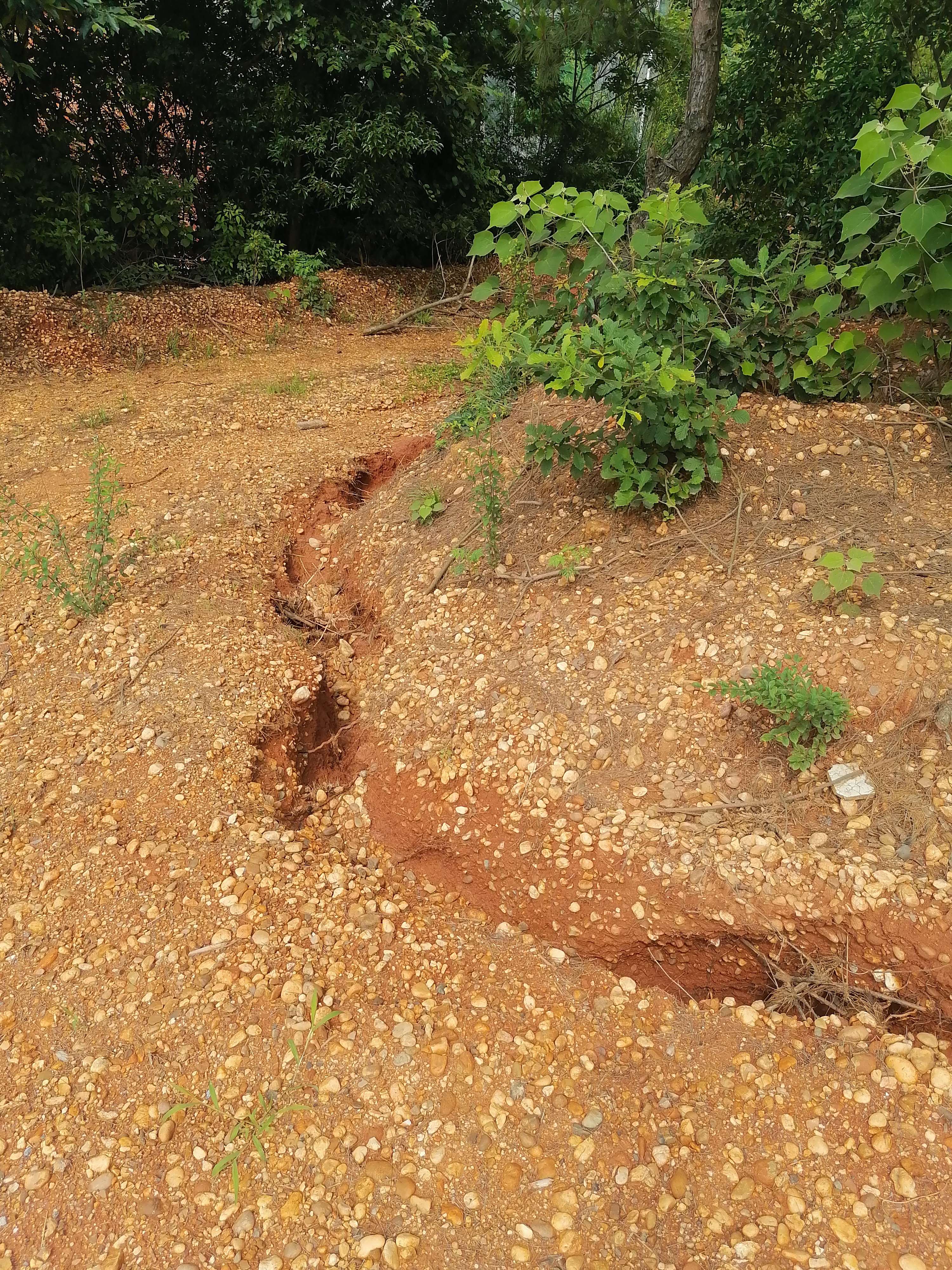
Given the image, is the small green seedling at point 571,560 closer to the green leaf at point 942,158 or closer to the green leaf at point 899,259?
the green leaf at point 899,259

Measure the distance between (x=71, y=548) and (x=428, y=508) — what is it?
66.2 inches

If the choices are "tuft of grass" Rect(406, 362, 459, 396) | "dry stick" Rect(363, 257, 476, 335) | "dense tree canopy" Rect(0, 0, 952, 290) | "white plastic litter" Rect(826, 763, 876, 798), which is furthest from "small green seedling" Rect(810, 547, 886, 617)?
"dry stick" Rect(363, 257, 476, 335)

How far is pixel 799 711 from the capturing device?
233cm

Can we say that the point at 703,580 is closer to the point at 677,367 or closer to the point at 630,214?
the point at 677,367

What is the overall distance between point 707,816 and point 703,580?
0.89m

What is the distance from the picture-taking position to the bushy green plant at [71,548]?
3459 mm

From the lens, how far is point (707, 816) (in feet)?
7.67

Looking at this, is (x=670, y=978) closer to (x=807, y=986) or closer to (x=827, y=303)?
(x=807, y=986)

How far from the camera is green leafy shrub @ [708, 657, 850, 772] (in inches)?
90.8

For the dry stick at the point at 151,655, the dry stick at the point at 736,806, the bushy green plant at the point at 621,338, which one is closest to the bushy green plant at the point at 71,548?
the dry stick at the point at 151,655

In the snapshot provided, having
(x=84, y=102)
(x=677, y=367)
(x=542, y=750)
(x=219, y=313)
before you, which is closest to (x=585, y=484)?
(x=677, y=367)

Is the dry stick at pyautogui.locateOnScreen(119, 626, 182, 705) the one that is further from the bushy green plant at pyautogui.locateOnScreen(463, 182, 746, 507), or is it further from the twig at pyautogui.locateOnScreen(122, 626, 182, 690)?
the bushy green plant at pyautogui.locateOnScreen(463, 182, 746, 507)

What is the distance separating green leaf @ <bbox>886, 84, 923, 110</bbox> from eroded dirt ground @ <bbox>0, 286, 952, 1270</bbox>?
1.08 meters

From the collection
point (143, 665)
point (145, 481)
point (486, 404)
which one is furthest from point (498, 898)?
point (145, 481)
